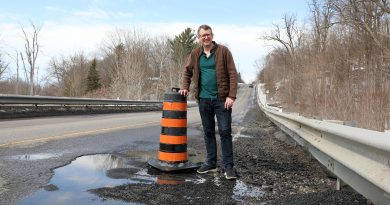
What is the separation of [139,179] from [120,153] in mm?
2360

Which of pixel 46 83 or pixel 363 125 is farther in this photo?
pixel 46 83

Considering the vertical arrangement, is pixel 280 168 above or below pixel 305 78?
below

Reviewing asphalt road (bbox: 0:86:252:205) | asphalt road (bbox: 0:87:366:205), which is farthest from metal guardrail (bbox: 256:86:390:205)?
asphalt road (bbox: 0:86:252:205)

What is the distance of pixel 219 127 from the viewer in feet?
19.7

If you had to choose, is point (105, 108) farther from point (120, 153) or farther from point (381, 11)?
point (120, 153)

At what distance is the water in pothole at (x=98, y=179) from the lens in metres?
4.13

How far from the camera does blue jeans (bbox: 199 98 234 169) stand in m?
5.82

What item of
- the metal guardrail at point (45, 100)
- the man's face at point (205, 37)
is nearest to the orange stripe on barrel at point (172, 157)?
the man's face at point (205, 37)

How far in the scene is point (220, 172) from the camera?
5906mm

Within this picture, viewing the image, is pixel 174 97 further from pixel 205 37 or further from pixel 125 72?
pixel 125 72

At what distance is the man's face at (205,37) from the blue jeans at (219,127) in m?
0.80

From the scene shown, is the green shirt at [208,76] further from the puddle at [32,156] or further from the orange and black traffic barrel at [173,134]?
the puddle at [32,156]

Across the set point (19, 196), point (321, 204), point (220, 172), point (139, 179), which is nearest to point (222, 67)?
point (220, 172)

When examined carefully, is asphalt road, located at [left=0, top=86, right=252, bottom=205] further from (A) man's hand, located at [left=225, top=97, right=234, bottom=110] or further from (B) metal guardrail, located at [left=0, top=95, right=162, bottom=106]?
(B) metal guardrail, located at [left=0, top=95, right=162, bottom=106]
